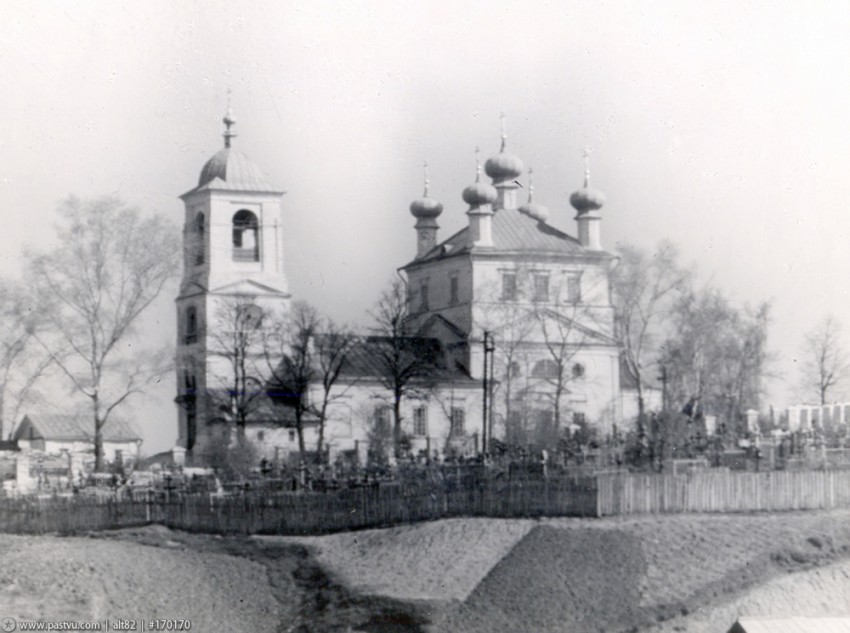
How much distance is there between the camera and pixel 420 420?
187 ft

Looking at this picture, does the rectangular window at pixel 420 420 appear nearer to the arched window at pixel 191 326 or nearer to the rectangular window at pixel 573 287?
the rectangular window at pixel 573 287

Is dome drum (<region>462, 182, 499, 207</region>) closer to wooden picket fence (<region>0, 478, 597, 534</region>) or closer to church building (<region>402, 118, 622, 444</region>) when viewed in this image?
church building (<region>402, 118, 622, 444</region>)

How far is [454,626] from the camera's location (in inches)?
1053

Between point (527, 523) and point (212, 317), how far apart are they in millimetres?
16388

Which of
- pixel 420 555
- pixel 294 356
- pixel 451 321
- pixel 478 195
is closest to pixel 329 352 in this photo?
pixel 294 356

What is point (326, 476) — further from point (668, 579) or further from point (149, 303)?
point (668, 579)

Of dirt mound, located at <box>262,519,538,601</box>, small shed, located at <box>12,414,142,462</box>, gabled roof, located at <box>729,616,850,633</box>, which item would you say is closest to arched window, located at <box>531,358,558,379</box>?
small shed, located at <box>12,414,142,462</box>

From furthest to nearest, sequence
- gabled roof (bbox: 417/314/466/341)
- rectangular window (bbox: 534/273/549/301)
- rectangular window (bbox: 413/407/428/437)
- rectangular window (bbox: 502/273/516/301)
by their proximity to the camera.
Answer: gabled roof (bbox: 417/314/466/341)
rectangular window (bbox: 413/407/428/437)
rectangular window (bbox: 502/273/516/301)
rectangular window (bbox: 534/273/549/301)

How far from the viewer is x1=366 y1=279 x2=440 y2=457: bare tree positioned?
47750mm

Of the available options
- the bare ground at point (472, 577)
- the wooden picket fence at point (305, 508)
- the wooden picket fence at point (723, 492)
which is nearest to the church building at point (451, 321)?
the wooden picket fence at point (305, 508)

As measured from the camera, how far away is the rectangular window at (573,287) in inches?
2153

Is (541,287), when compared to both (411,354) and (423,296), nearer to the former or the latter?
(411,354)

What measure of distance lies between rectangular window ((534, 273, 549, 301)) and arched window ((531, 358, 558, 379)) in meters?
1.98

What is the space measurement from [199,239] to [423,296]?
1379 cm
